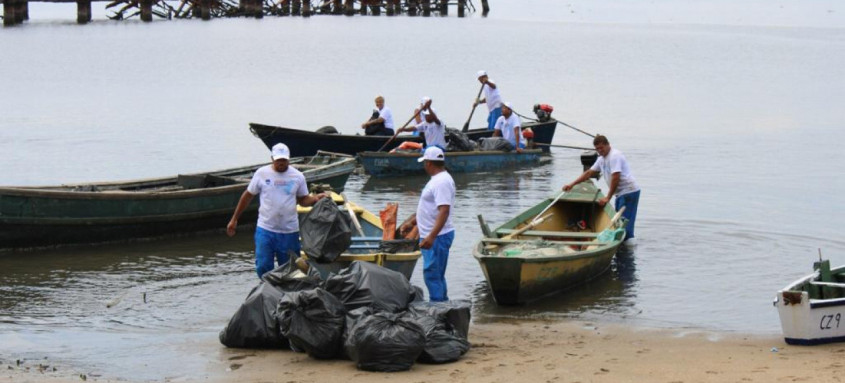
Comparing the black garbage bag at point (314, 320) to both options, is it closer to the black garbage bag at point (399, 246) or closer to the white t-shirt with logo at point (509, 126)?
the black garbage bag at point (399, 246)

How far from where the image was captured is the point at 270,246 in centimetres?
1245

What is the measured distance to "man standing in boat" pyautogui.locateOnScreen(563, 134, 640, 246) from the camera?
15828mm

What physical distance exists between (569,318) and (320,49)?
63.1 m

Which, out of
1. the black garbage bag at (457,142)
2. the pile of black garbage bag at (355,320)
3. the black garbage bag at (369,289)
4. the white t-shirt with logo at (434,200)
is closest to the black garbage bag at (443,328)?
the pile of black garbage bag at (355,320)

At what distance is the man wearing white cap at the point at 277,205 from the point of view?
12289 millimetres

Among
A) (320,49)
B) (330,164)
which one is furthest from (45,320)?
(320,49)

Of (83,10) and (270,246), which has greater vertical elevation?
(83,10)

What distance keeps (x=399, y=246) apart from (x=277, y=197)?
1605 millimetres

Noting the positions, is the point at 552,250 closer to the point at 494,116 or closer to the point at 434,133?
the point at 434,133

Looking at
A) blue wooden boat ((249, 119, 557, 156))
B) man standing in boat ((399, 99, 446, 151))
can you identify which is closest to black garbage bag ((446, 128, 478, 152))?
man standing in boat ((399, 99, 446, 151))

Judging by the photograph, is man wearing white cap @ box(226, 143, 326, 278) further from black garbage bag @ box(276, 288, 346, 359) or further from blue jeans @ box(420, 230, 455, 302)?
black garbage bag @ box(276, 288, 346, 359)

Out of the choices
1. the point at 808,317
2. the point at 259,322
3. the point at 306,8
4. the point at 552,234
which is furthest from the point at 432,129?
the point at 306,8

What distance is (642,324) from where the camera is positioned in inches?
516

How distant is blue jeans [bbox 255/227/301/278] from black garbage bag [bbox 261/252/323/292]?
1.00m
